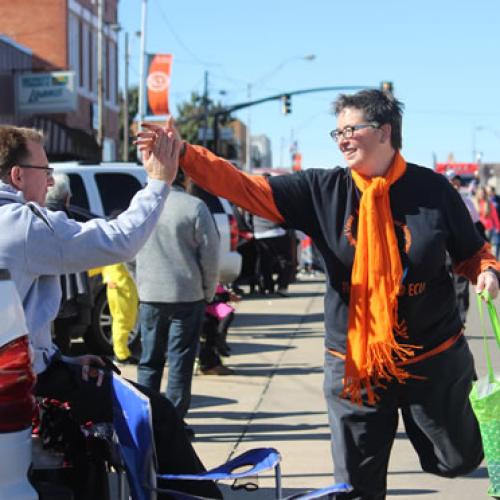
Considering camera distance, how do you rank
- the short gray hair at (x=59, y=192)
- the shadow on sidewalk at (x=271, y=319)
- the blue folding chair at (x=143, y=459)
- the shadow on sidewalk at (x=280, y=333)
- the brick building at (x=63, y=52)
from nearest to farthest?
1. the blue folding chair at (x=143, y=459)
2. the short gray hair at (x=59, y=192)
3. the shadow on sidewalk at (x=280, y=333)
4. the shadow on sidewalk at (x=271, y=319)
5. the brick building at (x=63, y=52)

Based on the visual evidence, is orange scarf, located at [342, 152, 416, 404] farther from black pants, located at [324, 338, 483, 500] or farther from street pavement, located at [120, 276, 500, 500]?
street pavement, located at [120, 276, 500, 500]

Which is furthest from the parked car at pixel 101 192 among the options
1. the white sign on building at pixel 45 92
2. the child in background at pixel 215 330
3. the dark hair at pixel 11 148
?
the white sign on building at pixel 45 92

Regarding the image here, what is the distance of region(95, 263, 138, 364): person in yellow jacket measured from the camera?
790 centimetres

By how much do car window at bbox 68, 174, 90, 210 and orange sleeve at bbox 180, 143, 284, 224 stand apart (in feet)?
24.8

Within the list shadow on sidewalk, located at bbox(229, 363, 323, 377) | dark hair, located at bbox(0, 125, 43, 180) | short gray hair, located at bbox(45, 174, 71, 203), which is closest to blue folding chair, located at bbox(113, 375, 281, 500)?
dark hair, located at bbox(0, 125, 43, 180)

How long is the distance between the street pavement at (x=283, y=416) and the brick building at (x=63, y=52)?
653 inches

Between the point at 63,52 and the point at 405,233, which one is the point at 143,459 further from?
the point at 63,52

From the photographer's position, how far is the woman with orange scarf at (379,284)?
12.8 ft

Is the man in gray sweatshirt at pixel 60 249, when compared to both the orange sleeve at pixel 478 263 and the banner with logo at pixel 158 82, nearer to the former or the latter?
the orange sleeve at pixel 478 263

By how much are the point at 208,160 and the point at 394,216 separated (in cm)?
76

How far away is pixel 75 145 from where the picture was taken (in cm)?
3117

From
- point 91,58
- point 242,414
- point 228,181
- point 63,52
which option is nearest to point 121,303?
point 242,414

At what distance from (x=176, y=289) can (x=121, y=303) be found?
1.38 meters

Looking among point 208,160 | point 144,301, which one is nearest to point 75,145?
point 144,301
